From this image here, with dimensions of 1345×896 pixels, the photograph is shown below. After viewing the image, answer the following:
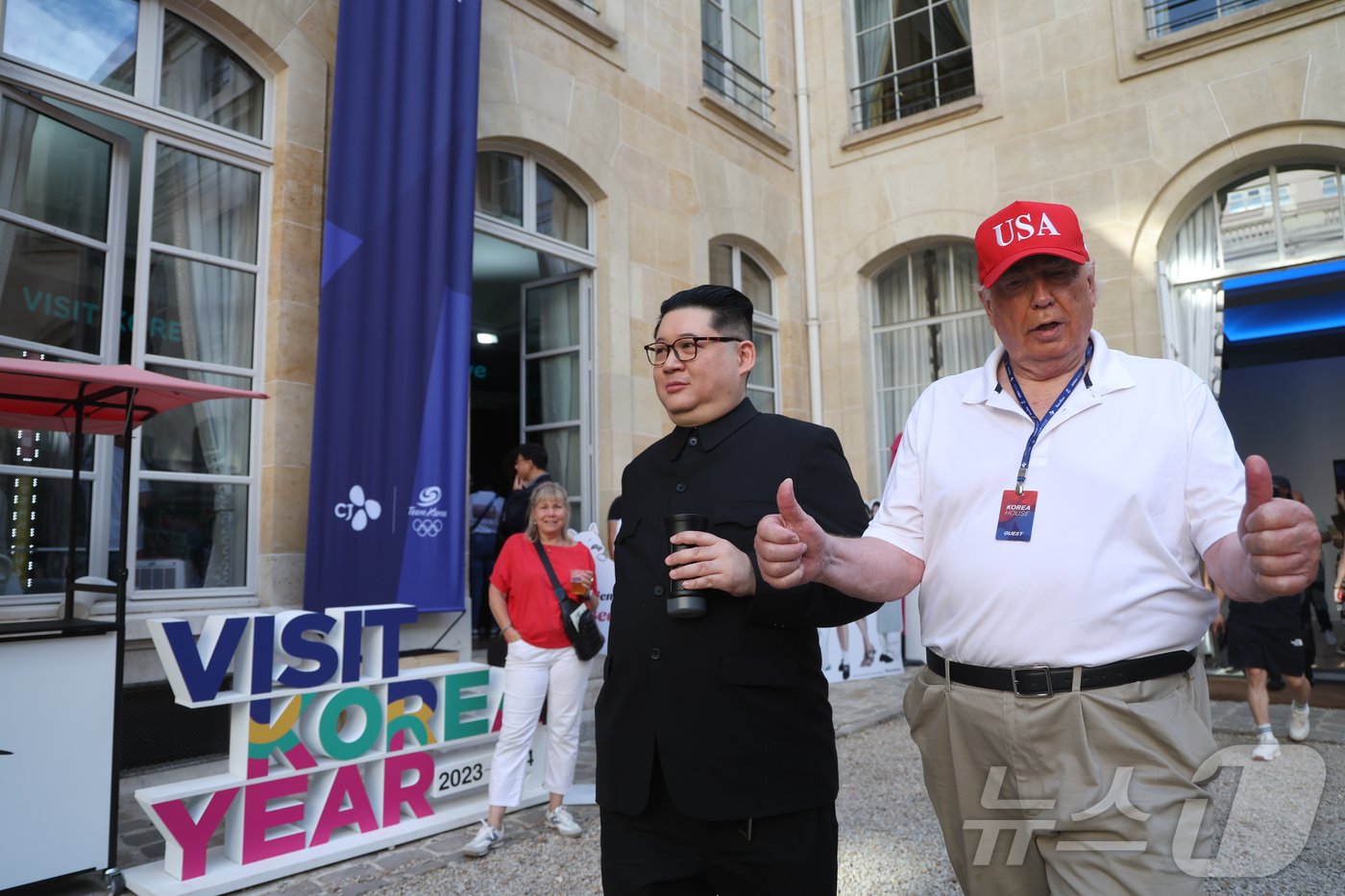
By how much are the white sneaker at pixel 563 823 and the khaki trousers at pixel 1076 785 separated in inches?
108

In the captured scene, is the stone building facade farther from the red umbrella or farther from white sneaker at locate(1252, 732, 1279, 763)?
white sneaker at locate(1252, 732, 1279, 763)

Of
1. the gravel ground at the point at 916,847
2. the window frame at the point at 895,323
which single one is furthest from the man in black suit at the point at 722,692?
the window frame at the point at 895,323

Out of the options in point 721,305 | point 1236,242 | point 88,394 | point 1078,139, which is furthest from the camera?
point 1078,139

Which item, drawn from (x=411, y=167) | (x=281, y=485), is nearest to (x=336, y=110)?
(x=411, y=167)

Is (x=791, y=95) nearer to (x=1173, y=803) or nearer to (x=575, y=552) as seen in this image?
(x=575, y=552)

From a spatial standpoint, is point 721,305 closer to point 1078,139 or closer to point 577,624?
point 577,624

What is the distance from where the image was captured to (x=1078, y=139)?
29.0 feet

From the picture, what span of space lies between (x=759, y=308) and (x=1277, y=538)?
8660 mm

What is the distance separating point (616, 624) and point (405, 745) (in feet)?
9.30

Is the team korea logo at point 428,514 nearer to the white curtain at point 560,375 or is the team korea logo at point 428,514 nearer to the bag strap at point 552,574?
the bag strap at point 552,574

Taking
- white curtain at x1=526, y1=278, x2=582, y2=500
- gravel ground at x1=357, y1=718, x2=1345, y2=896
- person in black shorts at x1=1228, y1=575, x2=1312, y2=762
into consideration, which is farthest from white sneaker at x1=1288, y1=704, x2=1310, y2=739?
white curtain at x1=526, y1=278, x2=582, y2=500

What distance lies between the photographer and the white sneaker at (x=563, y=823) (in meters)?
4.12

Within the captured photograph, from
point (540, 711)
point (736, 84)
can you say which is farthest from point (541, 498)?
point (736, 84)

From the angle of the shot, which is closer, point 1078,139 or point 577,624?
point 577,624
